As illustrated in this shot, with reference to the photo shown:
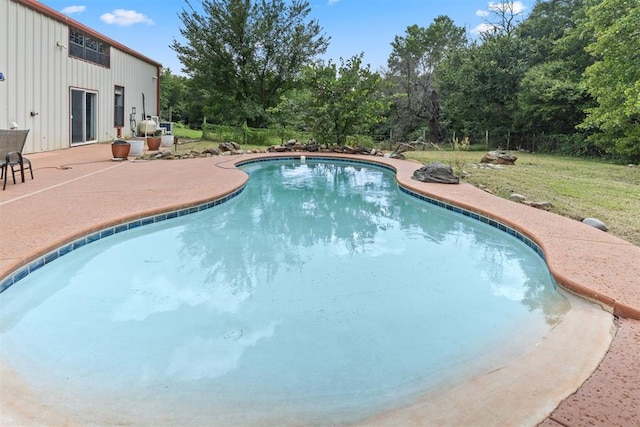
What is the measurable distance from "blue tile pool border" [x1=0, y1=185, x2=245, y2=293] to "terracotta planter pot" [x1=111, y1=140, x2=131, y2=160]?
4540mm

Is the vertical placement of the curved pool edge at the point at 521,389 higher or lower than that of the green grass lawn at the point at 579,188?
lower

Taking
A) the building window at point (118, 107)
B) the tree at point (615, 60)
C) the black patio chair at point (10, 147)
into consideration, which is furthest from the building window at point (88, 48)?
the tree at point (615, 60)

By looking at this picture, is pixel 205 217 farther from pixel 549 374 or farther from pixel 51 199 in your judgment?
pixel 549 374

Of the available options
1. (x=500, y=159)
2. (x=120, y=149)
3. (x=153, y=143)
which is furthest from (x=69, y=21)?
(x=500, y=159)

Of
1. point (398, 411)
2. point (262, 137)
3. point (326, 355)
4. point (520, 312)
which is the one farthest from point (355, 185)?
point (262, 137)

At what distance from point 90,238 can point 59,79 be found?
9.32 metres

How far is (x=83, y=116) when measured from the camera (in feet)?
42.7

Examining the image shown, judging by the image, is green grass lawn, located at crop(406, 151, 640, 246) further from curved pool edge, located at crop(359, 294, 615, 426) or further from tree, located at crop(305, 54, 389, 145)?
tree, located at crop(305, 54, 389, 145)

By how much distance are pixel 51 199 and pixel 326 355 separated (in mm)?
4459

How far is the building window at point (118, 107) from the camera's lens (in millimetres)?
15106

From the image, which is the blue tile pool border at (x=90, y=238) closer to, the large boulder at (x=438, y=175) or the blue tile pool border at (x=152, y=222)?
the blue tile pool border at (x=152, y=222)

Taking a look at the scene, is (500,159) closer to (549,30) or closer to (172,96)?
(549,30)

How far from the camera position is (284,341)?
9.07 ft

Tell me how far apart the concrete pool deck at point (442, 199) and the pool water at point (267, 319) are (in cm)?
19
